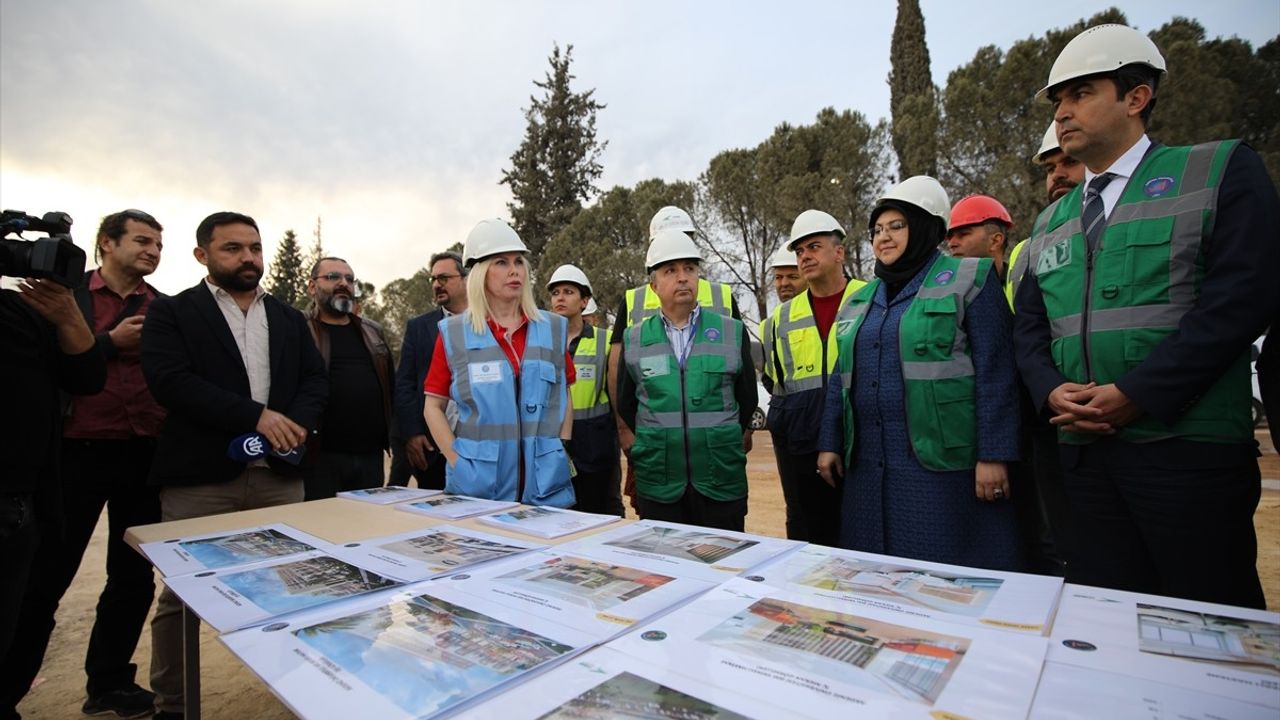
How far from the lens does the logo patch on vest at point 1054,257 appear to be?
1975 millimetres

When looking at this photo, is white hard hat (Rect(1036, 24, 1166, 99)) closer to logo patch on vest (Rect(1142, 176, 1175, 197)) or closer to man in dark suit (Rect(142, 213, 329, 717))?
logo patch on vest (Rect(1142, 176, 1175, 197))

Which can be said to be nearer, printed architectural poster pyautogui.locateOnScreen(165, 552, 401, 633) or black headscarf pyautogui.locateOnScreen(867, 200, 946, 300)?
printed architectural poster pyautogui.locateOnScreen(165, 552, 401, 633)

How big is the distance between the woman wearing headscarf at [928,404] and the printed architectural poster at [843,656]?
3.74ft

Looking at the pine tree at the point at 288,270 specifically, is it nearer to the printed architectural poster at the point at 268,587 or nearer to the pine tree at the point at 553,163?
the pine tree at the point at 553,163

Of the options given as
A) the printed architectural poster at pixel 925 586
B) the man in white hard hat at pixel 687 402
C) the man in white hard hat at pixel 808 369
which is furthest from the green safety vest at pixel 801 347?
the printed architectural poster at pixel 925 586

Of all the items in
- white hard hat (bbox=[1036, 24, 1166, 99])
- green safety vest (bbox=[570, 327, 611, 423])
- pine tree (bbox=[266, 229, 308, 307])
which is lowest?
green safety vest (bbox=[570, 327, 611, 423])

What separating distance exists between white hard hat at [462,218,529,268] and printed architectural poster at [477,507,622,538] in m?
1.11

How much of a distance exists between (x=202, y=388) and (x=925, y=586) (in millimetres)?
2708

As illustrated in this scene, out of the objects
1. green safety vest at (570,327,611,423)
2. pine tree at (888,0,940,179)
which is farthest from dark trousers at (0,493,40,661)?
pine tree at (888,0,940,179)

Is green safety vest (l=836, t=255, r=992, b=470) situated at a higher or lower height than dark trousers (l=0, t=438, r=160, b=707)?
higher

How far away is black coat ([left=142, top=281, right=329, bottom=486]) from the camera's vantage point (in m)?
2.54

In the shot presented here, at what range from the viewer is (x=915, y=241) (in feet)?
7.67

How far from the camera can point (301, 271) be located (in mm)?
44500

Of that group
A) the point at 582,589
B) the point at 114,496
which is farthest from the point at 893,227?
the point at 114,496
